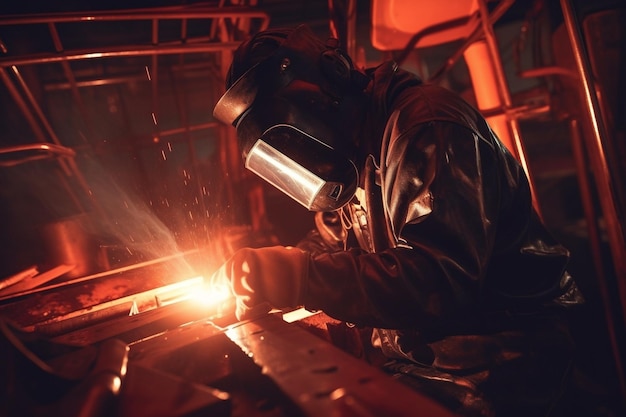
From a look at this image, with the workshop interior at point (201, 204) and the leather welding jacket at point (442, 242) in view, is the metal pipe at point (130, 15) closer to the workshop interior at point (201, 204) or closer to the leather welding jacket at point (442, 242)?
the workshop interior at point (201, 204)

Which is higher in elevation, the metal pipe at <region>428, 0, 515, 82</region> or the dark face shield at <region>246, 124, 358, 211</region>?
the metal pipe at <region>428, 0, 515, 82</region>

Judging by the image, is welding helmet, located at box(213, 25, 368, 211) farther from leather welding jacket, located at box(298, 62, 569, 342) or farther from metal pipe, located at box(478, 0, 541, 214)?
metal pipe, located at box(478, 0, 541, 214)

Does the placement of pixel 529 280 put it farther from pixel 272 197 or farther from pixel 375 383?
pixel 272 197

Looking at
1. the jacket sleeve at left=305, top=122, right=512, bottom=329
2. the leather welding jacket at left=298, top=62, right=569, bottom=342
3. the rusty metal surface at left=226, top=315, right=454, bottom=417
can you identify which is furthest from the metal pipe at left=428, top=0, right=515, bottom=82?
the rusty metal surface at left=226, top=315, right=454, bottom=417

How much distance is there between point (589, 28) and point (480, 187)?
321 cm

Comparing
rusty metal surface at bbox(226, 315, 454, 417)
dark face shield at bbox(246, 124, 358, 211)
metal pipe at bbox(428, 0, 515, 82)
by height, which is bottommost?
rusty metal surface at bbox(226, 315, 454, 417)

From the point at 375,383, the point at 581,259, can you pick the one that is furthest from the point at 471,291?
the point at 581,259

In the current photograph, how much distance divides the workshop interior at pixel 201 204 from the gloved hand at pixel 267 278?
114 millimetres

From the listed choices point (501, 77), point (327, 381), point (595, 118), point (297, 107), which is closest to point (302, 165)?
point (297, 107)

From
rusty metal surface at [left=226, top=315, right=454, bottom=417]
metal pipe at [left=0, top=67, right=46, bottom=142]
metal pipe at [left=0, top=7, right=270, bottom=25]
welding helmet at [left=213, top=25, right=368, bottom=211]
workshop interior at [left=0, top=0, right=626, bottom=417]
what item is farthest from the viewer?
metal pipe at [left=0, top=67, right=46, bottom=142]

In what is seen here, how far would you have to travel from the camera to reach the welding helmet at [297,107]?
6.23 ft

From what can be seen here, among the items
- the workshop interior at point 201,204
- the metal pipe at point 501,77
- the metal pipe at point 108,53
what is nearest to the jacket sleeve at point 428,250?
the workshop interior at point 201,204

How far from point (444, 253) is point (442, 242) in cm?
5

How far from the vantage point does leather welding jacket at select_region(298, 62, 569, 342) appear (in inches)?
58.4
